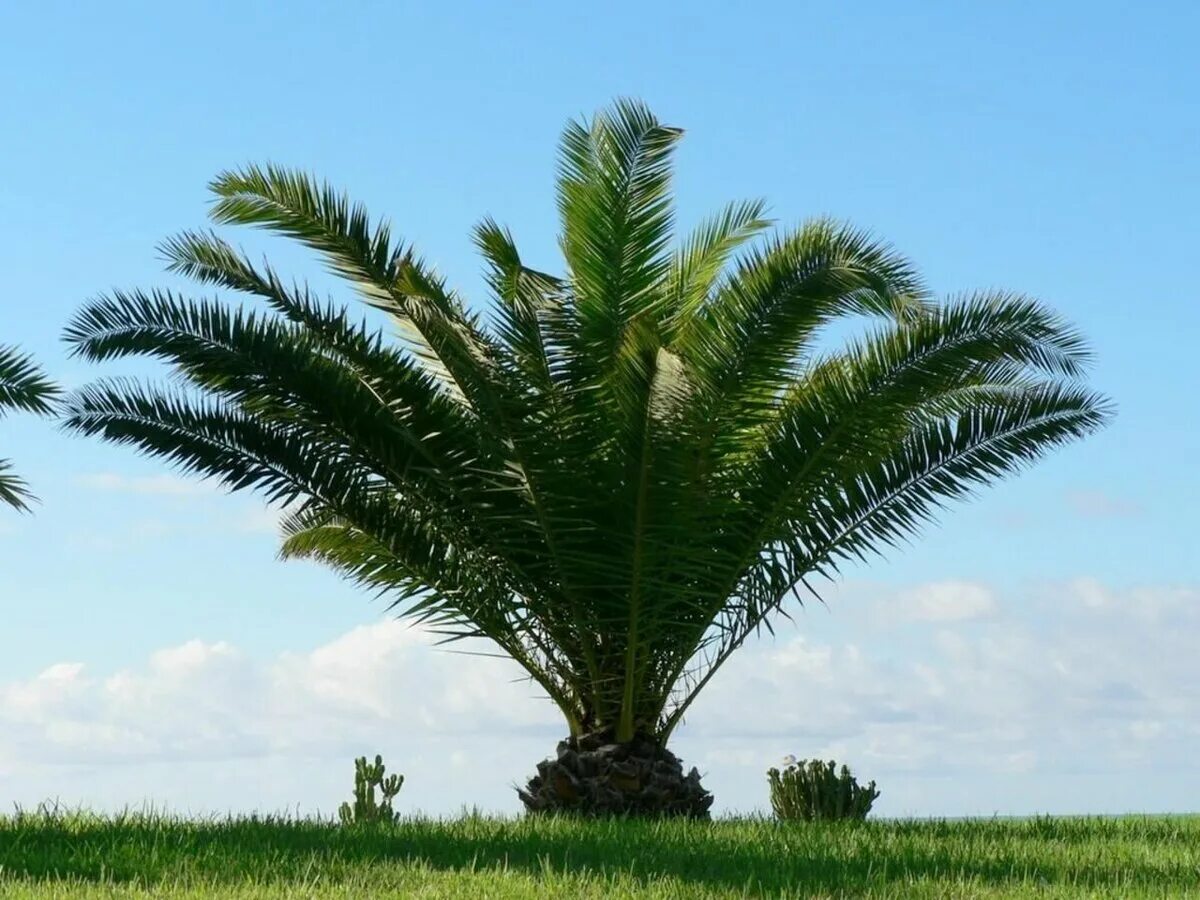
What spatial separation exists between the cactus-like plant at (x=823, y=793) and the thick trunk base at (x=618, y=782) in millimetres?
888

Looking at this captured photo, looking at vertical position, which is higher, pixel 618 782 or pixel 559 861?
pixel 618 782

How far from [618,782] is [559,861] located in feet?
16.1

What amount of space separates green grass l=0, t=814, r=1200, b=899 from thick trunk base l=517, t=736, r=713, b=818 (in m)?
1.94

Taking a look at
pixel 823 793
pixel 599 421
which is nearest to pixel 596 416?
pixel 599 421

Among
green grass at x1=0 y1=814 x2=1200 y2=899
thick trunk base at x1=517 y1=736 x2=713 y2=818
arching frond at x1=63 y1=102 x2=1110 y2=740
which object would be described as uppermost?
arching frond at x1=63 y1=102 x2=1110 y2=740

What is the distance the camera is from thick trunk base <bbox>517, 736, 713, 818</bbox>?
1396 centimetres

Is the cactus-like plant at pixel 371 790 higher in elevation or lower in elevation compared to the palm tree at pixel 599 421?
lower

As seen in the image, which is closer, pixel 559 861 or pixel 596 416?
pixel 559 861

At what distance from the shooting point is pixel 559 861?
29.9 feet

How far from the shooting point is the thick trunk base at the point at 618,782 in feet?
45.8

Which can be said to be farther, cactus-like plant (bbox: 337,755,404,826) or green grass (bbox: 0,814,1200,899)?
cactus-like plant (bbox: 337,755,404,826)

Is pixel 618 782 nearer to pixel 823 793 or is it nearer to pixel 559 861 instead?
pixel 823 793

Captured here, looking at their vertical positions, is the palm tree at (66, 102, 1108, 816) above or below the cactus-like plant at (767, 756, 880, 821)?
above

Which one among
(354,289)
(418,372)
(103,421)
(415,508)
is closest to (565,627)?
(415,508)
